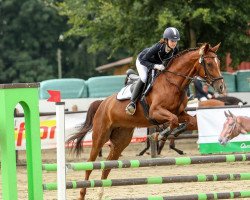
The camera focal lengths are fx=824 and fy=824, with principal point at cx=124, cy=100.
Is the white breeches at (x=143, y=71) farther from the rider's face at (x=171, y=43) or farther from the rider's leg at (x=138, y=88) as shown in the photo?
the rider's face at (x=171, y=43)

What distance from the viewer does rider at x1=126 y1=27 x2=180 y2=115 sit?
11.1m

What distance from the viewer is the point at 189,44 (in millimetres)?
24578

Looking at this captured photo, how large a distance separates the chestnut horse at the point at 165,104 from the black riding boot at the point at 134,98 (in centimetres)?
9

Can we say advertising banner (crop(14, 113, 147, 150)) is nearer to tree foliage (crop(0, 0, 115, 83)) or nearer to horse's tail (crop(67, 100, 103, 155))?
horse's tail (crop(67, 100, 103, 155))

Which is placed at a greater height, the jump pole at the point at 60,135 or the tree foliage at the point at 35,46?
the tree foliage at the point at 35,46

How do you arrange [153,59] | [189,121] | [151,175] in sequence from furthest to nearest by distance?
1. [151,175]
2. [153,59]
3. [189,121]

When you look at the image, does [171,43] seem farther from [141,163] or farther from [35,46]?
[35,46]

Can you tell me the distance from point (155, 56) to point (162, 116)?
3.12ft

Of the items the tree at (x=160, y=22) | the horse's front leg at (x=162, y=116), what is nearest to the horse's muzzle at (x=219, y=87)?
the horse's front leg at (x=162, y=116)

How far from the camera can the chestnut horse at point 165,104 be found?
1093 centimetres

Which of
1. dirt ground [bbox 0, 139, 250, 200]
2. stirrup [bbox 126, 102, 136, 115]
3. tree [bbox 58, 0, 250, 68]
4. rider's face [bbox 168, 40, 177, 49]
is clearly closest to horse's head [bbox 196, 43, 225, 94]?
rider's face [bbox 168, 40, 177, 49]

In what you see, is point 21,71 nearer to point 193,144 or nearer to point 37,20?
point 37,20

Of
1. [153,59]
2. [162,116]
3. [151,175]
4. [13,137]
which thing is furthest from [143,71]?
[13,137]

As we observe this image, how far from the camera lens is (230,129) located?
52.5 ft
